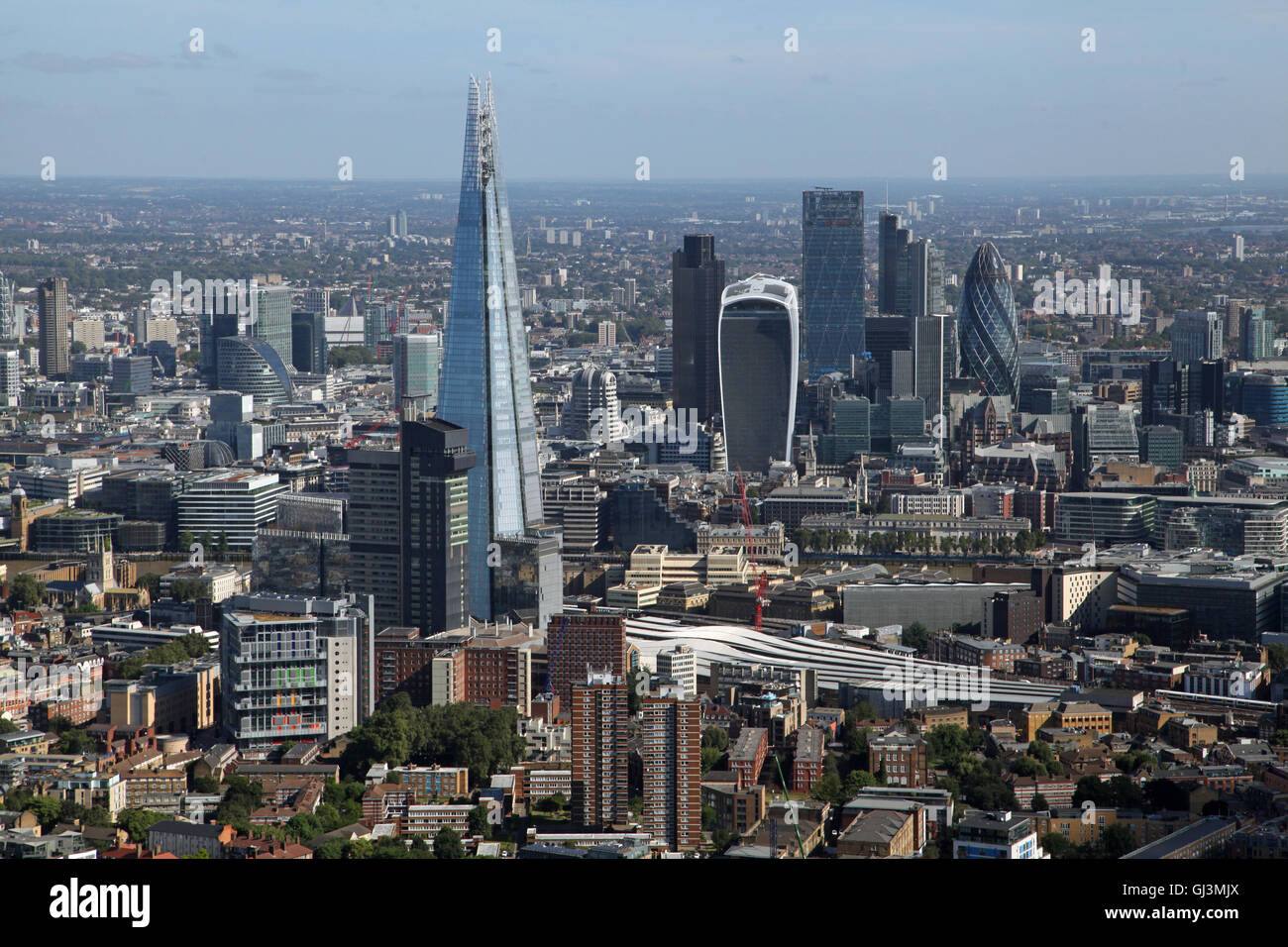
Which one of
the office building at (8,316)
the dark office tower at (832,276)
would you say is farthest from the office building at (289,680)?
the office building at (8,316)

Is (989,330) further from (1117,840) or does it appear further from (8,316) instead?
(1117,840)

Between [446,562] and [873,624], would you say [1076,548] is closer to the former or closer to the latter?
[873,624]

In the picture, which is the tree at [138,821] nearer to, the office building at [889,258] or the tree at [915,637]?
the tree at [915,637]

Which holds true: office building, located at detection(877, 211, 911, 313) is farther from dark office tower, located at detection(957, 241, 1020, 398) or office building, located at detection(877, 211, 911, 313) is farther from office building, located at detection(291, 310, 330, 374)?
office building, located at detection(291, 310, 330, 374)

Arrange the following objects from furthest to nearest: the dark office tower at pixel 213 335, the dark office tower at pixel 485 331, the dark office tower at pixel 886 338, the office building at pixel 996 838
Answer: the dark office tower at pixel 213 335, the dark office tower at pixel 886 338, the dark office tower at pixel 485 331, the office building at pixel 996 838
